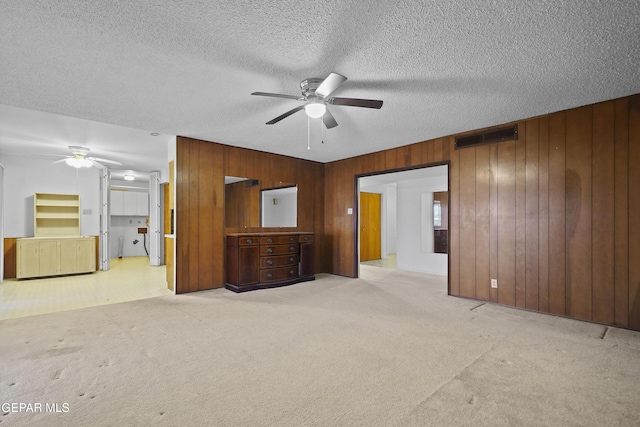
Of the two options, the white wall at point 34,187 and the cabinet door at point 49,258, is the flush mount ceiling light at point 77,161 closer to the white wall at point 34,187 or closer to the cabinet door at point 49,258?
the white wall at point 34,187

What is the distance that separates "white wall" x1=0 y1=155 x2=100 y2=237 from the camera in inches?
249

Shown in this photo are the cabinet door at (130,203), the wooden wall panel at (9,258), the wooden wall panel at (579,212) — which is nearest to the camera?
the wooden wall panel at (579,212)

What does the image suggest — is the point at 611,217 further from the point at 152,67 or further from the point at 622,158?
the point at 152,67

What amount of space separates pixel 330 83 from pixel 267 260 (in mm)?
3452

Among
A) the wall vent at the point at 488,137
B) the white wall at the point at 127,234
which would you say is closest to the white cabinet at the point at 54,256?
the white wall at the point at 127,234

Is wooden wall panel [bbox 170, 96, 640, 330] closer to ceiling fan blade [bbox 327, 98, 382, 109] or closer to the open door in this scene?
ceiling fan blade [bbox 327, 98, 382, 109]

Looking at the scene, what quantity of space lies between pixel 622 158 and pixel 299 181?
489 cm

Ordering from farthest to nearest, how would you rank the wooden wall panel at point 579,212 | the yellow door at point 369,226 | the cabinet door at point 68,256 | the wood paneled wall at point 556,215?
1. the yellow door at point 369,226
2. the cabinet door at point 68,256
3. the wooden wall panel at point 579,212
4. the wood paneled wall at point 556,215

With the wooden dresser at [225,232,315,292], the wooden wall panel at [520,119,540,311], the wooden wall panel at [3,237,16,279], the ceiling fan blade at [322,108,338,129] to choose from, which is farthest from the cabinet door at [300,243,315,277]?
the wooden wall panel at [3,237,16,279]

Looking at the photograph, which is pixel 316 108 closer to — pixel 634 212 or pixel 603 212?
pixel 603 212

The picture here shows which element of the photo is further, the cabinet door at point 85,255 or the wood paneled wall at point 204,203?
the cabinet door at point 85,255

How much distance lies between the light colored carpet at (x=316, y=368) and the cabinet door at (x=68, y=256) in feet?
11.4

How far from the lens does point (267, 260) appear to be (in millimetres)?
5281

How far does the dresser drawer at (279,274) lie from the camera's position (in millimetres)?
5233
